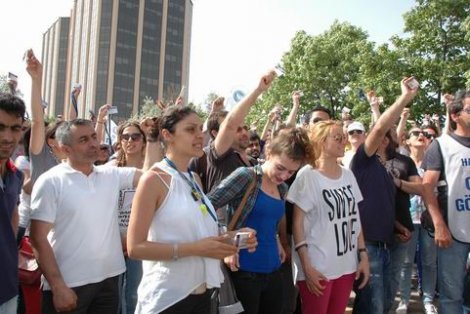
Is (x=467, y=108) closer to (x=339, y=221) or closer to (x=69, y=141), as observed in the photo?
(x=339, y=221)

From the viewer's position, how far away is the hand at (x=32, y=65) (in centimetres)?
353

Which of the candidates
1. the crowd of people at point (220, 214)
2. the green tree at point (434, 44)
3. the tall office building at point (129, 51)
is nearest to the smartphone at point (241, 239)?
the crowd of people at point (220, 214)

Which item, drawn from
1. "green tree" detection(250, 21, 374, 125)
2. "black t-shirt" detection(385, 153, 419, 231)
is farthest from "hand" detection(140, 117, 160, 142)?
"green tree" detection(250, 21, 374, 125)

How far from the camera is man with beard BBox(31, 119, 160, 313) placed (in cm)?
273

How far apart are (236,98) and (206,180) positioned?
92 cm

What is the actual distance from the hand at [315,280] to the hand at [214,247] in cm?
112

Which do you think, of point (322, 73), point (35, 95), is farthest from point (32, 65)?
point (322, 73)

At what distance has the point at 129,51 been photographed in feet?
296

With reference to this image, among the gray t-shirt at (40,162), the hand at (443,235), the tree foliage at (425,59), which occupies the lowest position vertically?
the hand at (443,235)

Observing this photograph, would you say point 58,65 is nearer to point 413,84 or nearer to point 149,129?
point 149,129

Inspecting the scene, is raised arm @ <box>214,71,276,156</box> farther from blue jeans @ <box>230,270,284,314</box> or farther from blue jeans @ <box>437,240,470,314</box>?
blue jeans @ <box>437,240,470,314</box>

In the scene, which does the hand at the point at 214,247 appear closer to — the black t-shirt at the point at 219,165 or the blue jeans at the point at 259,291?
the blue jeans at the point at 259,291

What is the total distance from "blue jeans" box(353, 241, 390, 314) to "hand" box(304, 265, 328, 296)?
2.41 ft

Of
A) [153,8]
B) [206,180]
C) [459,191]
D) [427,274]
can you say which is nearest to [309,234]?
[206,180]
